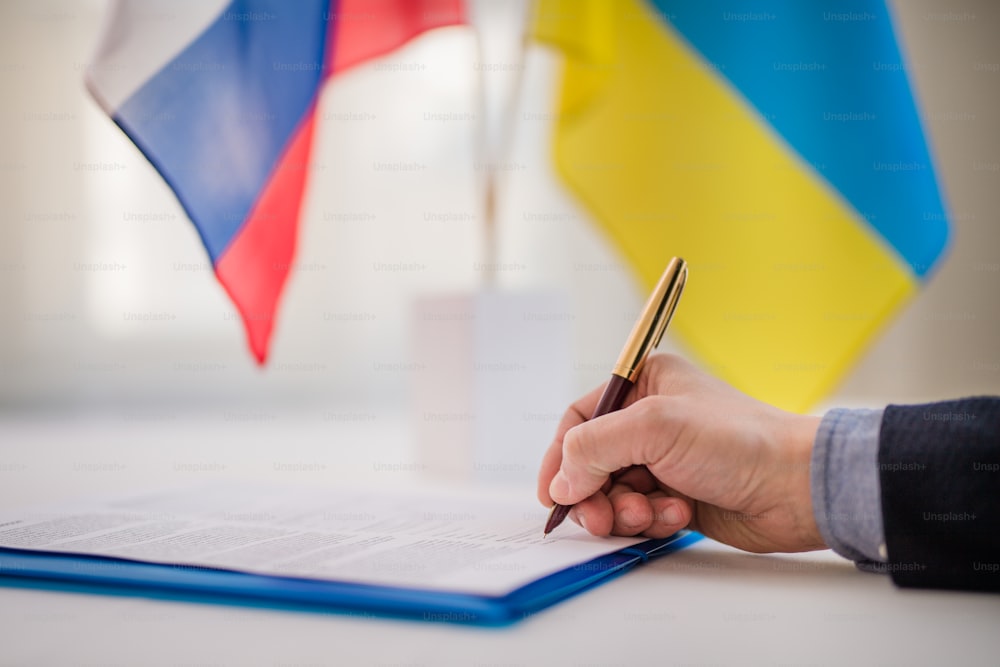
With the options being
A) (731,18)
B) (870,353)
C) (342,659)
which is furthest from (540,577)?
(870,353)

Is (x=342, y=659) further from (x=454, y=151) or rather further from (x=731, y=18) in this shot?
(x=454, y=151)

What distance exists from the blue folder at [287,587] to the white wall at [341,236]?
5.85 feet

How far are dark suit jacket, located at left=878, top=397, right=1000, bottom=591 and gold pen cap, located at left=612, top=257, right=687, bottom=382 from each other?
0.69 ft

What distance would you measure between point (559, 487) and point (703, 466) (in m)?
0.12

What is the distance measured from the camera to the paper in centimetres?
55

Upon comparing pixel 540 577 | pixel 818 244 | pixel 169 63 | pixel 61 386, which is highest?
pixel 169 63

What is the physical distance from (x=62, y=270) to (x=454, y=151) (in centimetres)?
112

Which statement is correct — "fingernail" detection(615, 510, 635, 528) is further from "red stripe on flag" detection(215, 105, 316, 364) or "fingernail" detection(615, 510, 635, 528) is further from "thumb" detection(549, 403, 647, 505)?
"red stripe on flag" detection(215, 105, 316, 364)

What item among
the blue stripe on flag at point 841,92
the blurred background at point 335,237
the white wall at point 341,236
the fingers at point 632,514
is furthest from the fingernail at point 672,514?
the white wall at point 341,236

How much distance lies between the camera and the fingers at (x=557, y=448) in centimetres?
77

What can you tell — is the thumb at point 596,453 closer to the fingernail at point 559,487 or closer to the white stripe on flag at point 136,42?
the fingernail at point 559,487

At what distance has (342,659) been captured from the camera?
43 cm

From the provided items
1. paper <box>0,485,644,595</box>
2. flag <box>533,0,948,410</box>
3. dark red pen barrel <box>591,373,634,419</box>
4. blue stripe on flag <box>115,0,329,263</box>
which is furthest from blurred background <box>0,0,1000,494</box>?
dark red pen barrel <box>591,373,634,419</box>

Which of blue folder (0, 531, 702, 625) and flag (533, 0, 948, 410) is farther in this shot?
flag (533, 0, 948, 410)
